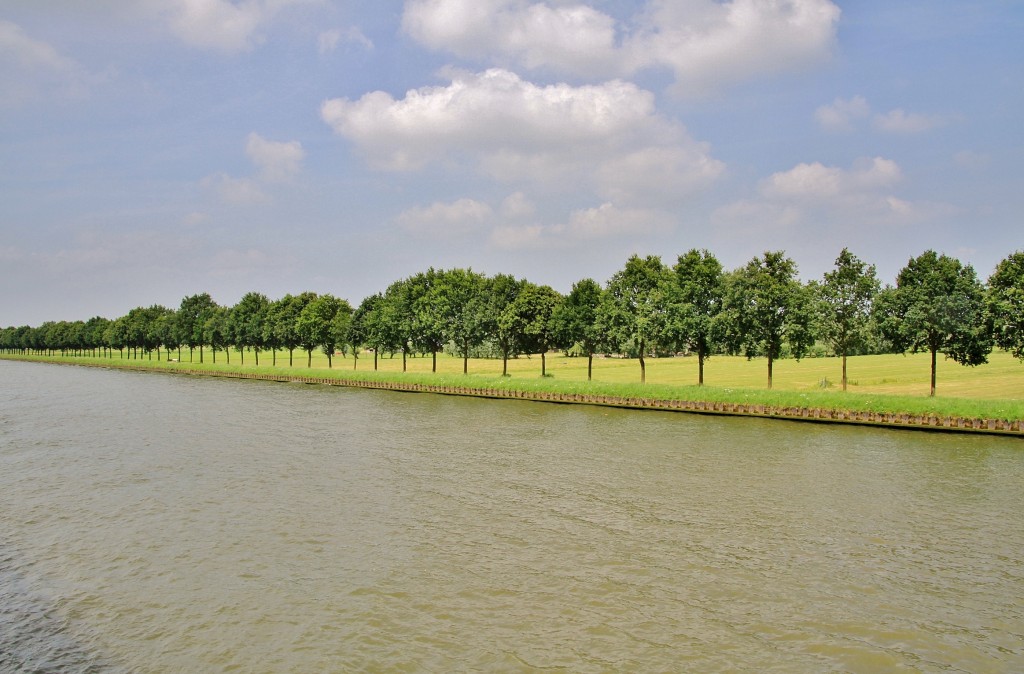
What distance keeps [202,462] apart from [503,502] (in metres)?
21.4

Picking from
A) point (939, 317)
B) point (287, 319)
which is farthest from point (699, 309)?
point (287, 319)

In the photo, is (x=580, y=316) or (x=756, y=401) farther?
(x=580, y=316)

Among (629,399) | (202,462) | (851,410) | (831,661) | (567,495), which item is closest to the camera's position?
(831,661)

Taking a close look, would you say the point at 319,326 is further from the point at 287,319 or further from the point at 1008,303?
the point at 1008,303

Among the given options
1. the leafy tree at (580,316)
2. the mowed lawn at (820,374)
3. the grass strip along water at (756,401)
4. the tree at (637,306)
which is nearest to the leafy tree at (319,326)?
the mowed lawn at (820,374)

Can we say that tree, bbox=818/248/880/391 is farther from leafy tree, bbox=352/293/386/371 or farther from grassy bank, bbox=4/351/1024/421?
leafy tree, bbox=352/293/386/371

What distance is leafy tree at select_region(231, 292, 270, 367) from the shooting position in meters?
147

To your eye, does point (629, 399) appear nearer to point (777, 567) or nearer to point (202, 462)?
point (202, 462)

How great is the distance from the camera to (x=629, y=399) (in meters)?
71.1

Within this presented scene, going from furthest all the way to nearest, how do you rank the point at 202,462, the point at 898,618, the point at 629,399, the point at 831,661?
the point at 629,399
the point at 202,462
the point at 898,618
the point at 831,661

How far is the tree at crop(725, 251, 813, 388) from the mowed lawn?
706cm

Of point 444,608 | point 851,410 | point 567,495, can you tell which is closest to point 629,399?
point 851,410

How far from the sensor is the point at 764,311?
68.8 m

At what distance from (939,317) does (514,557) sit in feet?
184
